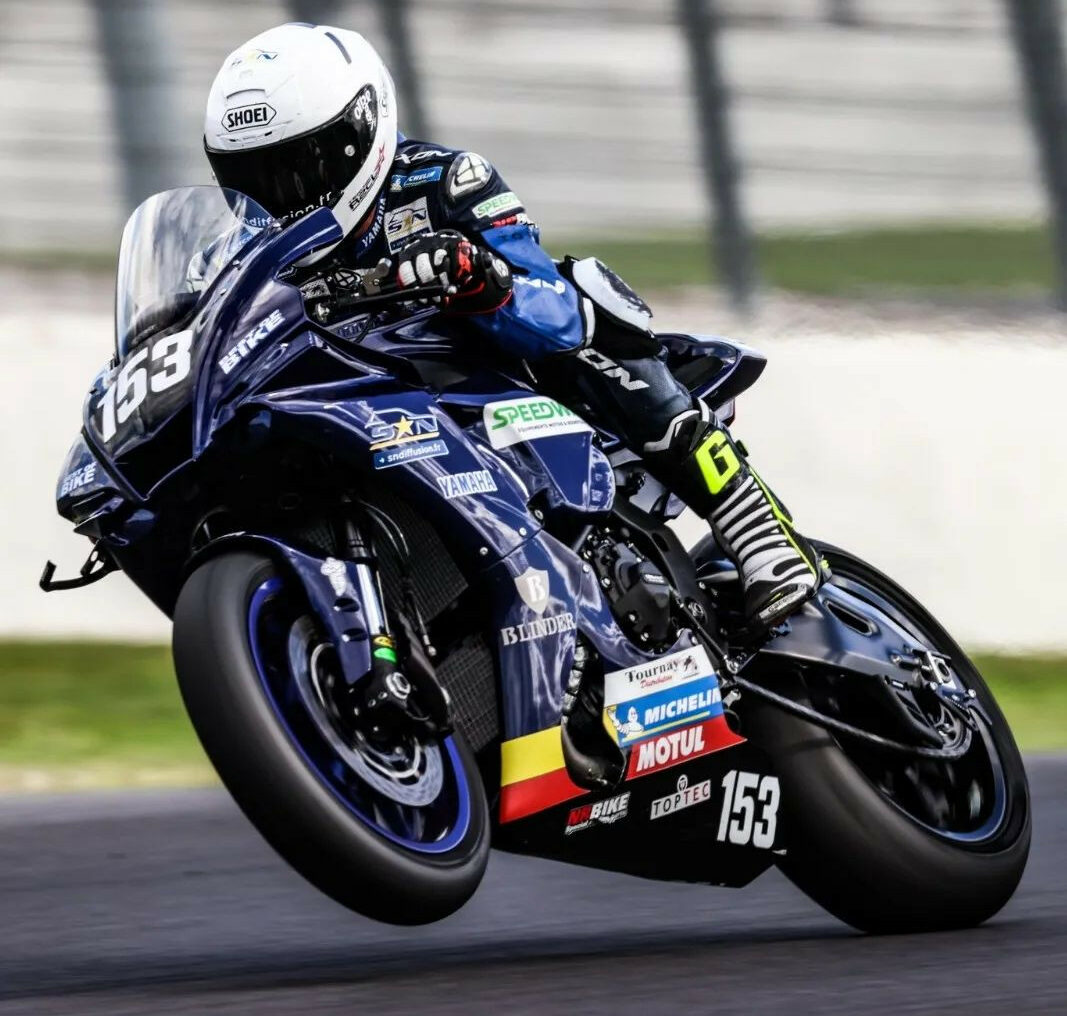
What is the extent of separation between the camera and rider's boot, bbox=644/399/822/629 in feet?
14.9

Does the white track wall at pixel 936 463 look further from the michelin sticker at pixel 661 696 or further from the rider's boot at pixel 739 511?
the michelin sticker at pixel 661 696

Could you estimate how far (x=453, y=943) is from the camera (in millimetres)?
4531

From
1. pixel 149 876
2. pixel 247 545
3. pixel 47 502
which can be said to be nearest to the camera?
pixel 247 545

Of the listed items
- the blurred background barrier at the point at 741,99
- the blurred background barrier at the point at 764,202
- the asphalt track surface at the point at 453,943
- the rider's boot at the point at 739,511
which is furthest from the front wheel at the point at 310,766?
the blurred background barrier at the point at 741,99

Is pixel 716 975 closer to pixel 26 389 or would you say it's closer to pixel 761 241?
pixel 26 389

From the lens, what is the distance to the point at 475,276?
405cm

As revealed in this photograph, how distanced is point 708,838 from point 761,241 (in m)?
4.29

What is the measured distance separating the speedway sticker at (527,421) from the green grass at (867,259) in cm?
410

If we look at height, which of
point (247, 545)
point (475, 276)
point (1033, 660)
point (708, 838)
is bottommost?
point (1033, 660)

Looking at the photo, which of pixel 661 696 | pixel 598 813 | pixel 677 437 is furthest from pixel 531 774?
pixel 677 437

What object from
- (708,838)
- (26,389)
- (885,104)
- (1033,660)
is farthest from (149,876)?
(885,104)

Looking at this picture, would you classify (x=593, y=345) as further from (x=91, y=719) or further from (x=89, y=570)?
(x=91, y=719)

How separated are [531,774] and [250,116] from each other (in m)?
1.29

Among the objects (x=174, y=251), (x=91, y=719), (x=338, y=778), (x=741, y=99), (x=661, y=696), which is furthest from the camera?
(x=741, y=99)
